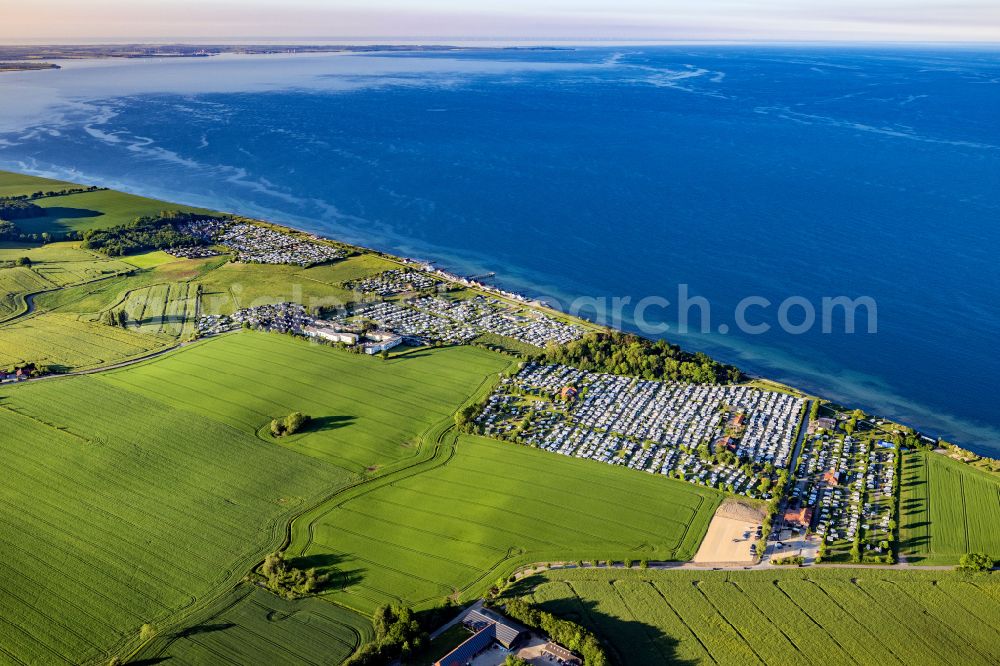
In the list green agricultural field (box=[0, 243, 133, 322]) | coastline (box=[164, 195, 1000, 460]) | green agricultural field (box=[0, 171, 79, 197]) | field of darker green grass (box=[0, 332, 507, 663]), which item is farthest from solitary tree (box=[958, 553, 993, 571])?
green agricultural field (box=[0, 171, 79, 197])

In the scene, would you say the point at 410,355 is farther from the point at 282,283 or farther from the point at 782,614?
the point at 782,614

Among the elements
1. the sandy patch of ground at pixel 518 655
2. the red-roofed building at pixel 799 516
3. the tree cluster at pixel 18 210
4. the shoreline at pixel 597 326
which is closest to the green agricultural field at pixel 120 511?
the sandy patch of ground at pixel 518 655

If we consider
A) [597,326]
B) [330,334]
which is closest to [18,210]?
[330,334]

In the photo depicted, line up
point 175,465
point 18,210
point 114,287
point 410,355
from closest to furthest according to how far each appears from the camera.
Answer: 1. point 175,465
2. point 410,355
3. point 114,287
4. point 18,210

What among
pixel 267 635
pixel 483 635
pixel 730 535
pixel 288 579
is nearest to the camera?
pixel 483 635

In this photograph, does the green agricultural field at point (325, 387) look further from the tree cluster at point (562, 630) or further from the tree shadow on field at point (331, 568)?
the tree cluster at point (562, 630)

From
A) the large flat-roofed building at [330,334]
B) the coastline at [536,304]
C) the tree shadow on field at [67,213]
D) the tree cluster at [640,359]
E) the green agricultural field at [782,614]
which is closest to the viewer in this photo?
the green agricultural field at [782,614]

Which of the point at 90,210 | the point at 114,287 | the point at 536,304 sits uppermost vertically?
the point at 90,210
